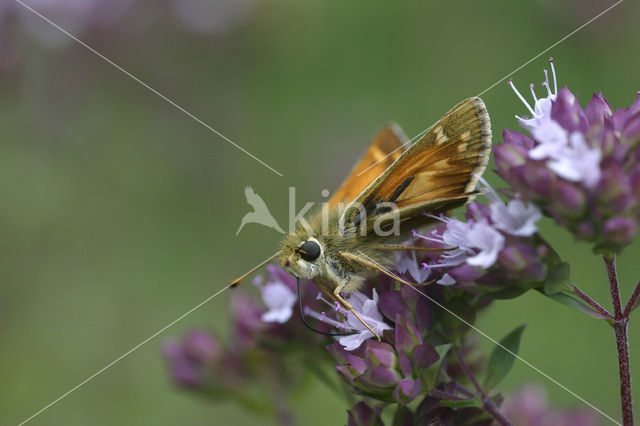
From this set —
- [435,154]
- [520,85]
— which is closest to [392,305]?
[435,154]

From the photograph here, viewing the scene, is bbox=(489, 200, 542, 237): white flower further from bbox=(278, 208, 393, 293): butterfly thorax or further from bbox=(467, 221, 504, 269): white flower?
bbox=(278, 208, 393, 293): butterfly thorax

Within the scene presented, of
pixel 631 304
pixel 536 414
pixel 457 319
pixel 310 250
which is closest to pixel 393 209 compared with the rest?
pixel 310 250

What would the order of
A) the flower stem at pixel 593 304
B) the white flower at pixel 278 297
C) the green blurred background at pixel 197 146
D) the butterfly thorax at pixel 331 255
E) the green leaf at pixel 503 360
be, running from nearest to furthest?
1. the flower stem at pixel 593 304
2. the green leaf at pixel 503 360
3. the butterfly thorax at pixel 331 255
4. the white flower at pixel 278 297
5. the green blurred background at pixel 197 146

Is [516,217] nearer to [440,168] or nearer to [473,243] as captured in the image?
[473,243]

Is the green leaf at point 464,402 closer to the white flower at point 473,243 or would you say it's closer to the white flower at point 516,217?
the white flower at point 473,243

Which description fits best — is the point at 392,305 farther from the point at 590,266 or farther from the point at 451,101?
the point at 451,101

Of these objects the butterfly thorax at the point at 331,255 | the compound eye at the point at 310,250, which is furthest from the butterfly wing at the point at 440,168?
the compound eye at the point at 310,250

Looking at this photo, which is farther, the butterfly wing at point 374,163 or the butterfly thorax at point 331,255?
the butterfly wing at point 374,163

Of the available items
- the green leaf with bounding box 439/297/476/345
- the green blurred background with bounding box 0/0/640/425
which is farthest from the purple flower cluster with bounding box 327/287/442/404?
the green blurred background with bounding box 0/0/640/425
